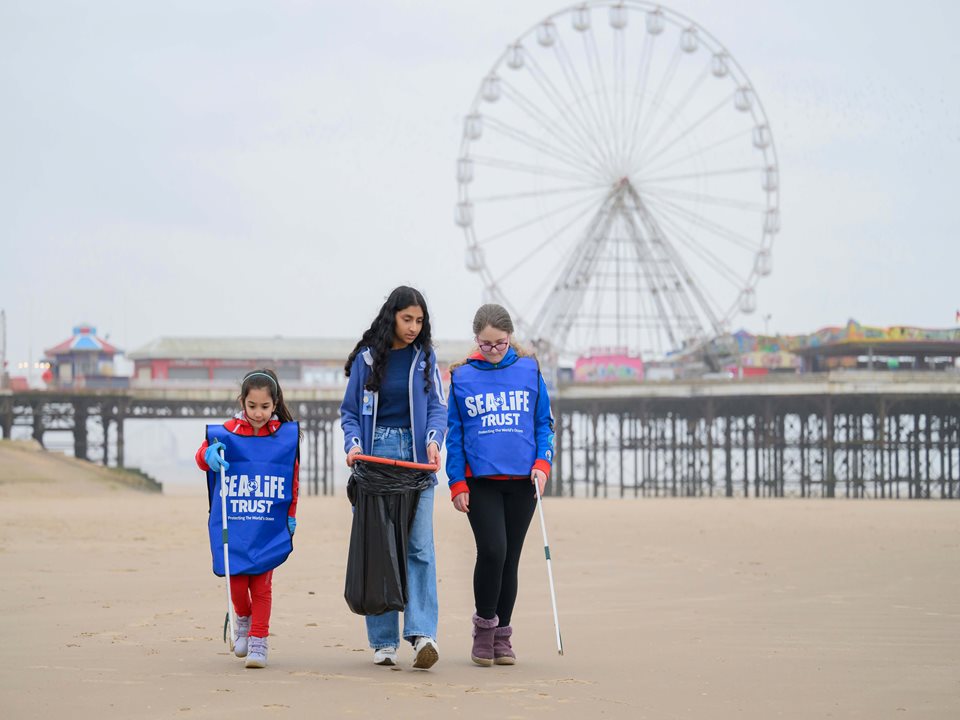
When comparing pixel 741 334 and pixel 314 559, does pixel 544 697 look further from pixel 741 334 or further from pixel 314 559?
pixel 741 334

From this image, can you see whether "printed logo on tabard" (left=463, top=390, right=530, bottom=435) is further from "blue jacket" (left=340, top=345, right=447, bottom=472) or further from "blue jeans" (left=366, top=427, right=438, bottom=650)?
"blue jeans" (left=366, top=427, right=438, bottom=650)

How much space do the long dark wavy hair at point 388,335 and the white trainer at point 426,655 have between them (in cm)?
98

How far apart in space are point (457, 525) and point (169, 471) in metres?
118

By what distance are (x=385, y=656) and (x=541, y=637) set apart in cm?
121

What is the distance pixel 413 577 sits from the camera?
5.43 meters

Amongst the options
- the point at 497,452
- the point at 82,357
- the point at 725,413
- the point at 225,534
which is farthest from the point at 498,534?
the point at 82,357

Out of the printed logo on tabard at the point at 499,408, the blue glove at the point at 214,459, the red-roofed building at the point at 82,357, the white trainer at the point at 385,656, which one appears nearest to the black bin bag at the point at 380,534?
the white trainer at the point at 385,656

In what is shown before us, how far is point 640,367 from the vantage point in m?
55.9

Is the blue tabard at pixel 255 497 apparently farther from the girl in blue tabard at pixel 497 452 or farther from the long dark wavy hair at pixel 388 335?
the girl in blue tabard at pixel 497 452

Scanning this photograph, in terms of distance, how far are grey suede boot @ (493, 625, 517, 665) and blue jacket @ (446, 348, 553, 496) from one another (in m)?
0.59

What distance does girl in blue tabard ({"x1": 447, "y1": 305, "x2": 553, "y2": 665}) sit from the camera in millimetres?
5566

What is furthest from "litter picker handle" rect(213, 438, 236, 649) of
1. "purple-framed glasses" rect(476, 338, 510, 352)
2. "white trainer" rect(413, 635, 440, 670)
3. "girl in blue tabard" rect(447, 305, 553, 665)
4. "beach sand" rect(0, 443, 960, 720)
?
"purple-framed glasses" rect(476, 338, 510, 352)

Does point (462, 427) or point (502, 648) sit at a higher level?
point (462, 427)

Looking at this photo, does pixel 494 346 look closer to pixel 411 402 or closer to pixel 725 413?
pixel 411 402
